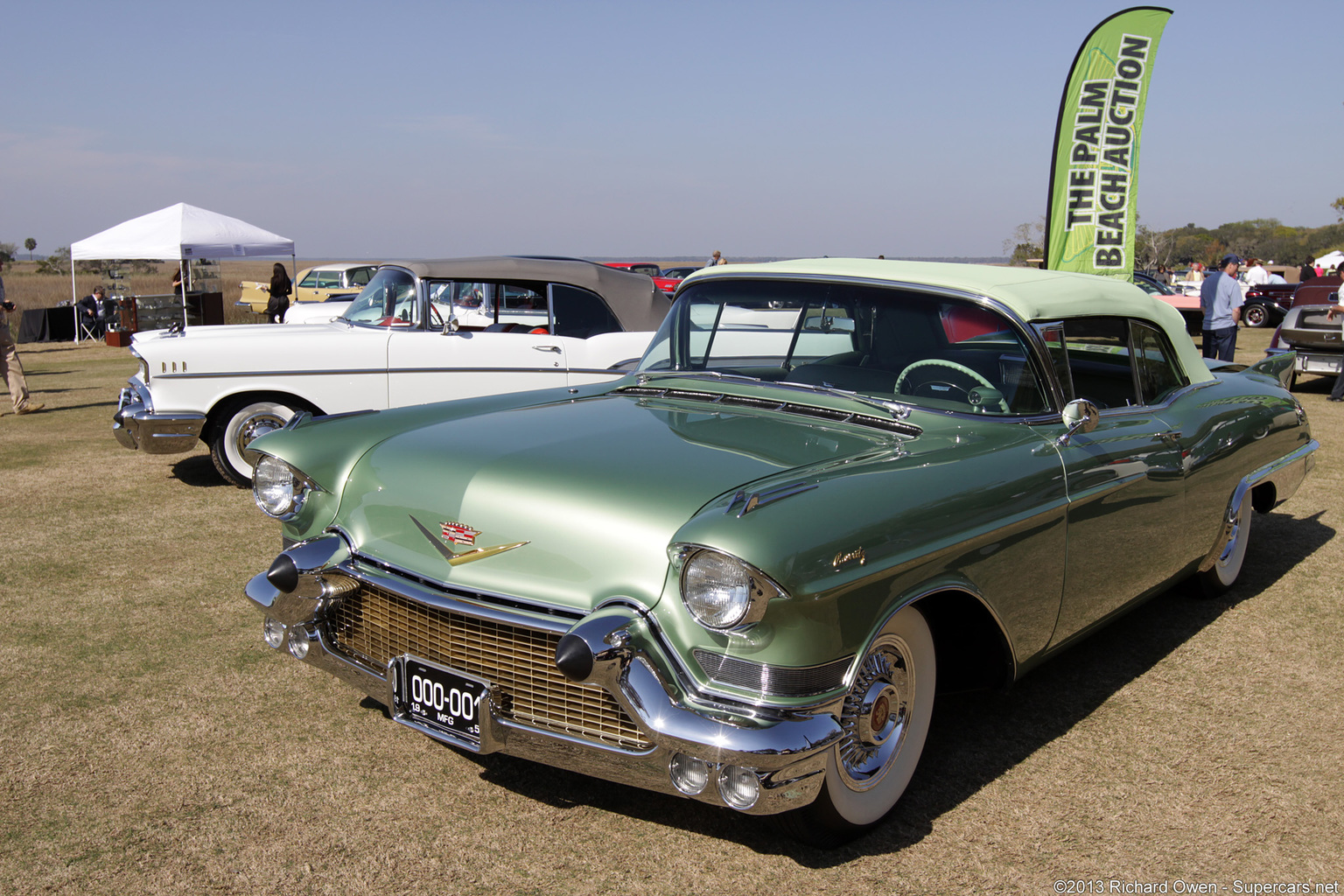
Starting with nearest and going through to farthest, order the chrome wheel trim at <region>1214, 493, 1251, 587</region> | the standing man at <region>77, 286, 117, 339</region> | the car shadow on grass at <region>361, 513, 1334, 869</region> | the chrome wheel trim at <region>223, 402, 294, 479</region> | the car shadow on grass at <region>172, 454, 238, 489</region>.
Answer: the car shadow on grass at <region>361, 513, 1334, 869</region>, the chrome wheel trim at <region>1214, 493, 1251, 587</region>, the chrome wheel trim at <region>223, 402, 294, 479</region>, the car shadow on grass at <region>172, 454, 238, 489</region>, the standing man at <region>77, 286, 117, 339</region>

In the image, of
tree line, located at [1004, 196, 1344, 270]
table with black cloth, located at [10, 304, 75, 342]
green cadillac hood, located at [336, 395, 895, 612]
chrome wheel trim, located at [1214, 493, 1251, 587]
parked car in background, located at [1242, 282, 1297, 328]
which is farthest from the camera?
tree line, located at [1004, 196, 1344, 270]

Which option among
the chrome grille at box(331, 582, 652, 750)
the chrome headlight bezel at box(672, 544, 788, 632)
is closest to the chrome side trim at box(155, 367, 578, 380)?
the chrome grille at box(331, 582, 652, 750)

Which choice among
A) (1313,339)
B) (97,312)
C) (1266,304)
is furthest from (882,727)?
(1266,304)

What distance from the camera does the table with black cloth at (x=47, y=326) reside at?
21188 mm

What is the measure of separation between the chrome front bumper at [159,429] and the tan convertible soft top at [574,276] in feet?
6.05

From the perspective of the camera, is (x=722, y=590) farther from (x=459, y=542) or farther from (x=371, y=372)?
(x=371, y=372)

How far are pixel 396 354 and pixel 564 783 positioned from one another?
4700 mm

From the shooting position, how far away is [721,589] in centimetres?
227

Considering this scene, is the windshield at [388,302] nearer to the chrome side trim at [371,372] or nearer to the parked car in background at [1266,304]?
the chrome side trim at [371,372]

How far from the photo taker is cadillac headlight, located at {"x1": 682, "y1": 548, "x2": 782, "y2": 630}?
87.6 inches

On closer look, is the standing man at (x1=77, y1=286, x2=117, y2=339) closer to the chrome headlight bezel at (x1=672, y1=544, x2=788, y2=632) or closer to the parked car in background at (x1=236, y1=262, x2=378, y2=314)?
the parked car in background at (x1=236, y1=262, x2=378, y2=314)

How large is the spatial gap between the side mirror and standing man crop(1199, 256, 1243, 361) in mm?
9461

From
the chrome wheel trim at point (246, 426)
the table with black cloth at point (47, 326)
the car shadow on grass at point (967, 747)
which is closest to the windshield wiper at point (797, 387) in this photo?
the car shadow on grass at point (967, 747)

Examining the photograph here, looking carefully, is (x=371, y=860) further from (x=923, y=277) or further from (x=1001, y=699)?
(x=923, y=277)
